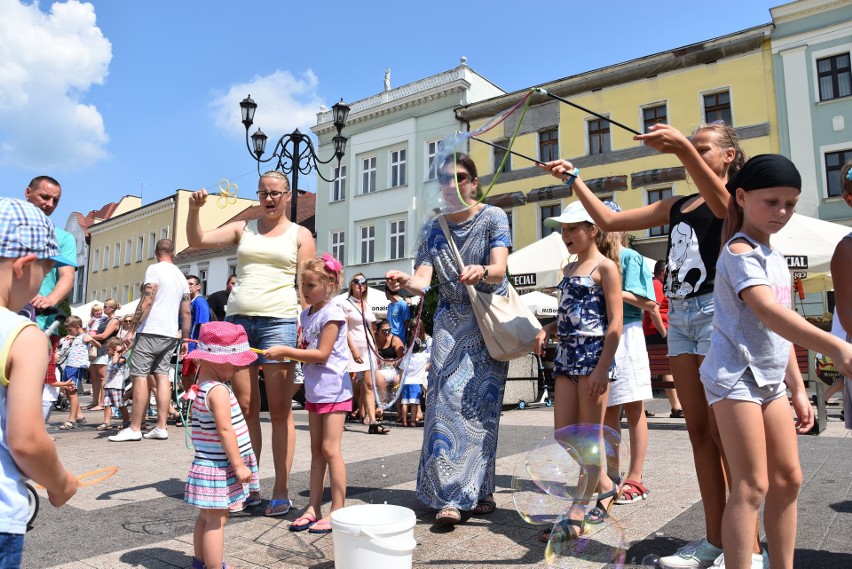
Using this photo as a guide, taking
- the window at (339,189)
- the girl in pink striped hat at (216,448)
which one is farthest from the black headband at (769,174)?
the window at (339,189)

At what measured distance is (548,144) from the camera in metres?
23.9

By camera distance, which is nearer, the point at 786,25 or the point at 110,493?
the point at 110,493

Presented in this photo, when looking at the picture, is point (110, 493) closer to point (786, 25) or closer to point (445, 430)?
point (445, 430)

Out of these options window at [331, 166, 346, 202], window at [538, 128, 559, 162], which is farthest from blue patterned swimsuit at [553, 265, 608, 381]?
window at [331, 166, 346, 202]

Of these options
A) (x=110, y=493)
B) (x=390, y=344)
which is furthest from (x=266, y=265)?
(x=390, y=344)

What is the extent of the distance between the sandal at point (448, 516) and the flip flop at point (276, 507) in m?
0.95

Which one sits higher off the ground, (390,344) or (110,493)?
(390,344)

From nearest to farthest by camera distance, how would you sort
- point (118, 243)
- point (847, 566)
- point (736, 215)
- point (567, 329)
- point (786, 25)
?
point (736, 215)
point (847, 566)
point (567, 329)
point (786, 25)
point (118, 243)

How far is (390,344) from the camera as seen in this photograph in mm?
6953

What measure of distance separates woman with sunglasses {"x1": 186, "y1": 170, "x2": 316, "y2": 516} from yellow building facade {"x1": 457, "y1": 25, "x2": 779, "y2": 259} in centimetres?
1541

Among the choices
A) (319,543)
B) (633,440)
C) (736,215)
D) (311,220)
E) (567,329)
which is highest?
(311,220)

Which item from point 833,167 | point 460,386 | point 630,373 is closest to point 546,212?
point 833,167

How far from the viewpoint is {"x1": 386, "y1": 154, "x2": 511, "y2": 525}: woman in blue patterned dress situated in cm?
340

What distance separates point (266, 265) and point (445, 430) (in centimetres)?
153
